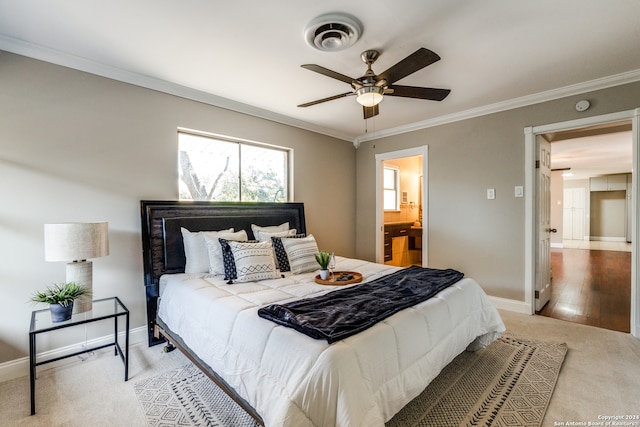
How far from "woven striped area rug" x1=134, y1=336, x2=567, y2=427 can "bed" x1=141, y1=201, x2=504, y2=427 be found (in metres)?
0.23

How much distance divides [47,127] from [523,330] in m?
4.87

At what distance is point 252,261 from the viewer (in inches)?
99.7

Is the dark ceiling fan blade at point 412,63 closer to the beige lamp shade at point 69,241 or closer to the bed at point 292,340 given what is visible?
the bed at point 292,340

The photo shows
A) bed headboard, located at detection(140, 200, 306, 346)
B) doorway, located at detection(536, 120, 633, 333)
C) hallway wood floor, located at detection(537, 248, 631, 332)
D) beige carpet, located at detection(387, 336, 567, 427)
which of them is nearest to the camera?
beige carpet, located at detection(387, 336, 567, 427)

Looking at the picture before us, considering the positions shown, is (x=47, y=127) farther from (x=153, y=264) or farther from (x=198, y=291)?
(x=198, y=291)

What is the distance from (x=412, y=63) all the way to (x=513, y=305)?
3.24m

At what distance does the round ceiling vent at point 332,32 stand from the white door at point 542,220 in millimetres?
2774

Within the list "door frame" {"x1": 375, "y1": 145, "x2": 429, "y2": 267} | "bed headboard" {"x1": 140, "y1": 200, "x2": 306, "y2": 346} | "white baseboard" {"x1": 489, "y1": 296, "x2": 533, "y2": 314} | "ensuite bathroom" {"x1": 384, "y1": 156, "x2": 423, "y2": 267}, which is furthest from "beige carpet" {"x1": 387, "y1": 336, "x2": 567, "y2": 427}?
"ensuite bathroom" {"x1": 384, "y1": 156, "x2": 423, "y2": 267}

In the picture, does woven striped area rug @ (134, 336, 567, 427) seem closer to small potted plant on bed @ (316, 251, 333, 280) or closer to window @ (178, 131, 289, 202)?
small potted plant on bed @ (316, 251, 333, 280)

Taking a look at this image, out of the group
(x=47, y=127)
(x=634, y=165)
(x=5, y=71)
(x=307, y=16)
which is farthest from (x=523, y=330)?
(x=5, y=71)

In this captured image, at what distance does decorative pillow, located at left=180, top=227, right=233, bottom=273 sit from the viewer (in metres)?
2.75

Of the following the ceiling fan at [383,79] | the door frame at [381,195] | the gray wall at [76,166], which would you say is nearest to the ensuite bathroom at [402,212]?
the door frame at [381,195]

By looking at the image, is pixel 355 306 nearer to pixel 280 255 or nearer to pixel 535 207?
pixel 280 255

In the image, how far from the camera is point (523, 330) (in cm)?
301
